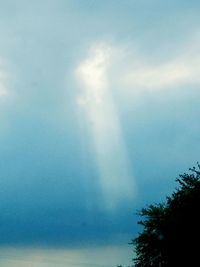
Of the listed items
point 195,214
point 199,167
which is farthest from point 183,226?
point 199,167

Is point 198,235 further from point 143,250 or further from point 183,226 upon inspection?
point 143,250

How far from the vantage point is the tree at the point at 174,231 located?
2002 inches

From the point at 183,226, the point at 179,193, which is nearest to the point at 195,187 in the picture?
the point at 179,193

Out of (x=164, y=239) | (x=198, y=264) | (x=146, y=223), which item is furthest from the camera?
(x=146, y=223)

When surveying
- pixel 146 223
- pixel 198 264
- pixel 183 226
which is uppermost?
pixel 146 223

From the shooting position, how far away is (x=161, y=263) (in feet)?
177

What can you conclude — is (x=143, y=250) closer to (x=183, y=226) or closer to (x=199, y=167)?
(x=183, y=226)

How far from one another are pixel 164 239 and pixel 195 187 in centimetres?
604

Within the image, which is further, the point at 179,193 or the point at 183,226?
the point at 179,193

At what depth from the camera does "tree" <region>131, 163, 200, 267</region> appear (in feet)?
167

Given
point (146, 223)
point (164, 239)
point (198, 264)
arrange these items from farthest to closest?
point (146, 223)
point (164, 239)
point (198, 264)

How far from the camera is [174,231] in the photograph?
5231 cm

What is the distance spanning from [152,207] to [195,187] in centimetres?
538

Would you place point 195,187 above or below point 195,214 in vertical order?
above
